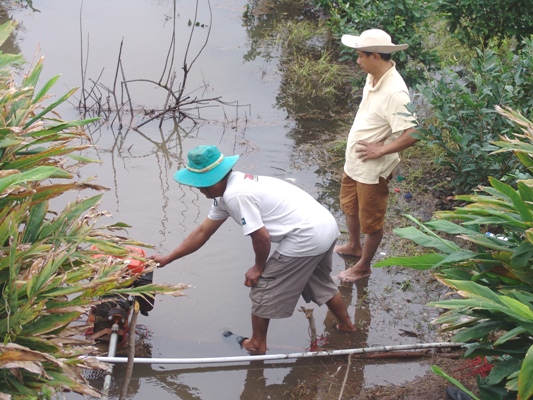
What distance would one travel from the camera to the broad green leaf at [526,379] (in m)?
2.82

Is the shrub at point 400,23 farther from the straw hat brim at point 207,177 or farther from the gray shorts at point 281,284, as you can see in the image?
the straw hat brim at point 207,177

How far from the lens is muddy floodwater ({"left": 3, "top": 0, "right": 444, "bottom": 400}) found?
477 centimetres

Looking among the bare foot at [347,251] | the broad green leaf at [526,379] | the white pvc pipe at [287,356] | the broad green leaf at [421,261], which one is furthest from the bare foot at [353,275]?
the broad green leaf at [526,379]

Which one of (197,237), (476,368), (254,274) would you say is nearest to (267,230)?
(254,274)

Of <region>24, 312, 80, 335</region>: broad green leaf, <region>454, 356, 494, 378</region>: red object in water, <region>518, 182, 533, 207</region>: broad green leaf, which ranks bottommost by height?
<region>454, 356, 494, 378</region>: red object in water

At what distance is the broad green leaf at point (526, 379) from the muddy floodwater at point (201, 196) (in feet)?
6.13

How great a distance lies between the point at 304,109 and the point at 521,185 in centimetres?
574

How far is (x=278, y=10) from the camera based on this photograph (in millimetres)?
12234

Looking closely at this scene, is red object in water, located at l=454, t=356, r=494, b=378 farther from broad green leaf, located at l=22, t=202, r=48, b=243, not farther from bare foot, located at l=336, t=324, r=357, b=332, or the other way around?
broad green leaf, located at l=22, t=202, r=48, b=243

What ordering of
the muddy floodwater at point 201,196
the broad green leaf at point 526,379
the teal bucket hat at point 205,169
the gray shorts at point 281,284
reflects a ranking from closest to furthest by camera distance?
the broad green leaf at point 526,379 < the teal bucket hat at point 205,169 < the gray shorts at point 281,284 < the muddy floodwater at point 201,196

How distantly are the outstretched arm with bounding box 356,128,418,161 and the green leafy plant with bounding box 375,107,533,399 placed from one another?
5.02 feet

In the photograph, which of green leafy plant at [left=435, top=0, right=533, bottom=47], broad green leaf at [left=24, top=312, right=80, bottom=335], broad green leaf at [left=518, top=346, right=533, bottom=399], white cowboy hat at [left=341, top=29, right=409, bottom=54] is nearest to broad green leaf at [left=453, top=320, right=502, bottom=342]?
broad green leaf at [left=518, top=346, right=533, bottom=399]

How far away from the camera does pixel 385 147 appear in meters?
5.38

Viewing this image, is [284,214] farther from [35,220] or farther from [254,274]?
[35,220]
